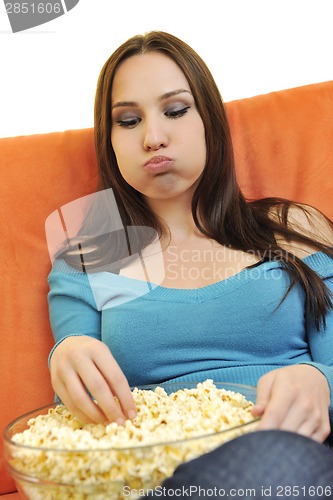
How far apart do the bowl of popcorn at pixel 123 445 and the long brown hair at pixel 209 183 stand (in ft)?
1.67

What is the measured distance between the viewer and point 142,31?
167 centimetres

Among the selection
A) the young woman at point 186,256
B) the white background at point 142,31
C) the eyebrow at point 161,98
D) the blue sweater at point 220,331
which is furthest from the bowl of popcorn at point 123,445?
the white background at point 142,31

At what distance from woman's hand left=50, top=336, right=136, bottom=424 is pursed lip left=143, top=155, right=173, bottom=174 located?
0.39 m

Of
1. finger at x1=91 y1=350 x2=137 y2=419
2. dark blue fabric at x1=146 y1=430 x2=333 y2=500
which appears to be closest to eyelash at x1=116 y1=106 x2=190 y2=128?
finger at x1=91 y1=350 x2=137 y2=419

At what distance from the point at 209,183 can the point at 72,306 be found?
377 mm

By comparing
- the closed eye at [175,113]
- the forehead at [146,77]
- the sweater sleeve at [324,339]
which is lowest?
the sweater sleeve at [324,339]

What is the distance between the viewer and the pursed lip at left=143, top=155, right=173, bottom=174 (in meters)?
1.17

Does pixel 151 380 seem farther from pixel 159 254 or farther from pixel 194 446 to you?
pixel 194 446

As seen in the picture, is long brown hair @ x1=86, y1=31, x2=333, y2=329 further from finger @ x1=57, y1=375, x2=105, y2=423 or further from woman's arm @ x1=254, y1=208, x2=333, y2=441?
finger @ x1=57, y1=375, x2=105, y2=423

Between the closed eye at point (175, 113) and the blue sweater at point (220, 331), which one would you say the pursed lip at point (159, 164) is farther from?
the blue sweater at point (220, 331)

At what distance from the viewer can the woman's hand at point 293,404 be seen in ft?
2.28

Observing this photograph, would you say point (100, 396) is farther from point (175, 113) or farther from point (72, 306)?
point (175, 113)

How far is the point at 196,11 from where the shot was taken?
5.48ft

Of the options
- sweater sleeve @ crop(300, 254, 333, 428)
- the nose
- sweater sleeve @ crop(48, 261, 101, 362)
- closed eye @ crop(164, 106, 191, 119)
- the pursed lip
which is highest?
closed eye @ crop(164, 106, 191, 119)
